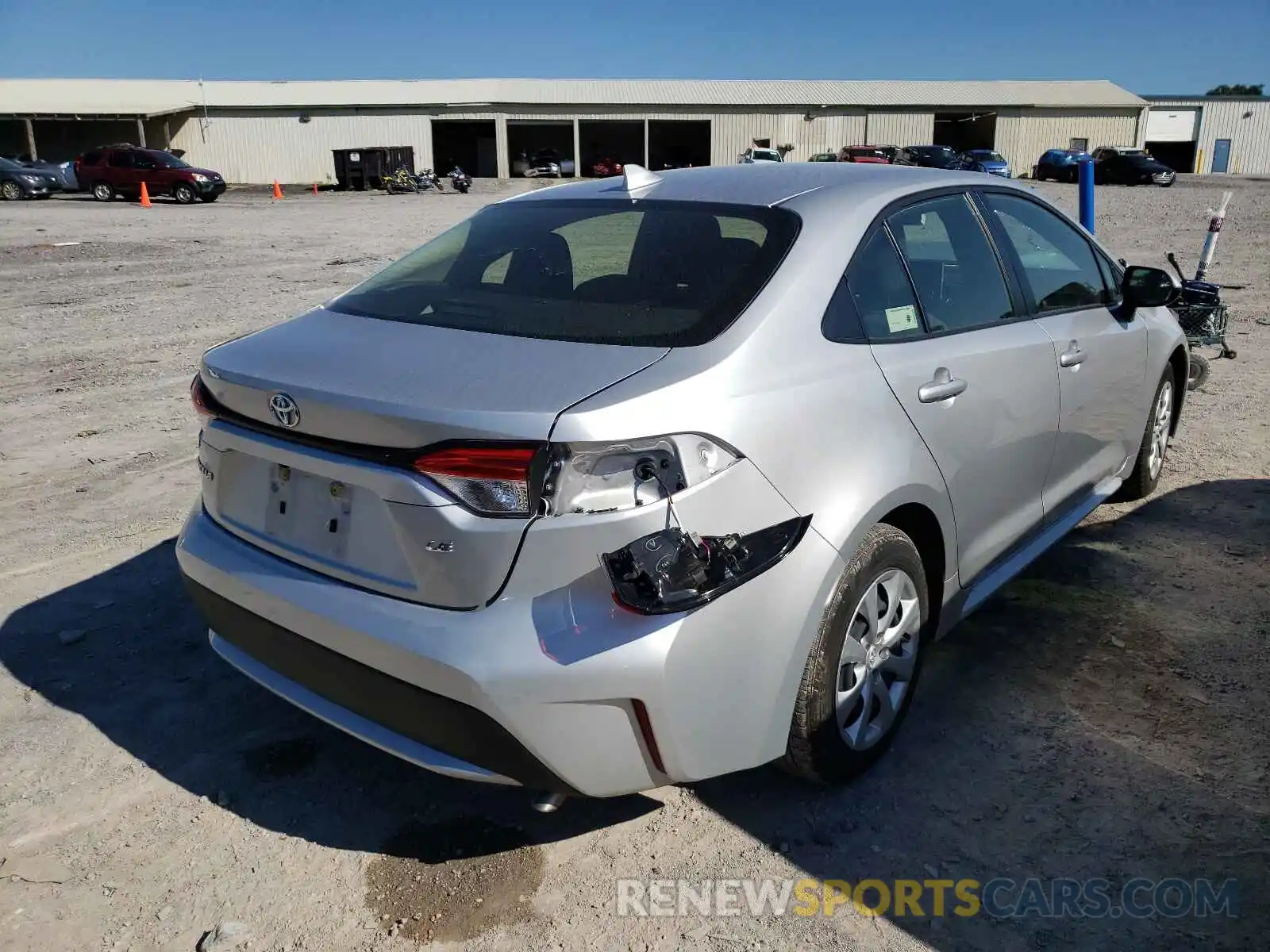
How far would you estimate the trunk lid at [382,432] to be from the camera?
2.21m

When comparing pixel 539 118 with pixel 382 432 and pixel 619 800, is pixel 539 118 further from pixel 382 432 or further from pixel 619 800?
pixel 382 432

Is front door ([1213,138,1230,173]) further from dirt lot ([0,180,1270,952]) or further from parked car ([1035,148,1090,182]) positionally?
dirt lot ([0,180,1270,952])

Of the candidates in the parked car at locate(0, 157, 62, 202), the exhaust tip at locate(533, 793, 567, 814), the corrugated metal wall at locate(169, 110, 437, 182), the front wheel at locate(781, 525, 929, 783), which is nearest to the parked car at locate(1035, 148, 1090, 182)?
the corrugated metal wall at locate(169, 110, 437, 182)

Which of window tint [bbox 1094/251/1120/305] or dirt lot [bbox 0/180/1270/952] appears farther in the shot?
window tint [bbox 1094/251/1120/305]

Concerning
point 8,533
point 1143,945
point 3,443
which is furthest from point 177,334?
point 1143,945

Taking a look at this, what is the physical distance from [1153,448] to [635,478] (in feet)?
12.6

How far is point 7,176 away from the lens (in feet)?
102

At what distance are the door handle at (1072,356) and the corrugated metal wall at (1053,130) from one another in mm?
51571

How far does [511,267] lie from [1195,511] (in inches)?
147

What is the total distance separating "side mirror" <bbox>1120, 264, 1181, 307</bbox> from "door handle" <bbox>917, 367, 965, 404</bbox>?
1.66m

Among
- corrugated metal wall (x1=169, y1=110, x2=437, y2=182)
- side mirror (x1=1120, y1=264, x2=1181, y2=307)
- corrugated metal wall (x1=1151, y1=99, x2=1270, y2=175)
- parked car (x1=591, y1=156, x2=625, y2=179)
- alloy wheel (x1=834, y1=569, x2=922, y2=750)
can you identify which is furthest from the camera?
corrugated metal wall (x1=1151, y1=99, x2=1270, y2=175)

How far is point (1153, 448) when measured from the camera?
5.05 meters

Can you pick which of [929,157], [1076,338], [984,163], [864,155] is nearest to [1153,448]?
[1076,338]

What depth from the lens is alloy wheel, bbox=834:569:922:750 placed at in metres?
2.79
